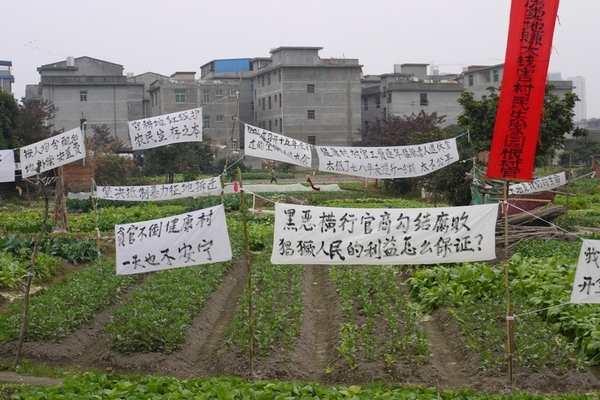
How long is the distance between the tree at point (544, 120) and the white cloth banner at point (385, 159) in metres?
8.86

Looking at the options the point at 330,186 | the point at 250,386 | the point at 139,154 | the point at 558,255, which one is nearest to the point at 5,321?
the point at 250,386

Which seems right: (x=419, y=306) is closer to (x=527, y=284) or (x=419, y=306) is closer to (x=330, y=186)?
(x=527, y=284)

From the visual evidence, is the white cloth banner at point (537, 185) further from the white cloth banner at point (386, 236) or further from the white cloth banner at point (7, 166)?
the white cloth banner at point (7, 166)

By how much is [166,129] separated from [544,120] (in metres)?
14.4

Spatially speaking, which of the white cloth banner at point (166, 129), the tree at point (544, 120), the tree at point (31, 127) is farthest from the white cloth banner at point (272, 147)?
the tree at point (31, 127)

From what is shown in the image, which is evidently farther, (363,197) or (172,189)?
(363,197)

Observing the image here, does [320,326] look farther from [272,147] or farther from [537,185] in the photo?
[537,185]

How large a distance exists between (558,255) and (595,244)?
7.56 metres

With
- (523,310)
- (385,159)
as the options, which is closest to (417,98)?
(385,159)

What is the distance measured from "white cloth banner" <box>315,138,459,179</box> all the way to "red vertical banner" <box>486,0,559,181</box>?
6263mm

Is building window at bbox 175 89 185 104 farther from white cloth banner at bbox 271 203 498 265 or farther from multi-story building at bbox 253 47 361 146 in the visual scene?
white cloth banner at bbox 271 203 498 265

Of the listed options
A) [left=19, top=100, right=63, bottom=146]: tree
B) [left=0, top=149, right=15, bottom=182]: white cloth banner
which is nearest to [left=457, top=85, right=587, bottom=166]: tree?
[left=0, top=149, right=15, bottom=182]: white cloth banner

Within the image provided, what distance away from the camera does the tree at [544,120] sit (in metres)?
25.8

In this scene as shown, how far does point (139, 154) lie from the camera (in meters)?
60.6
